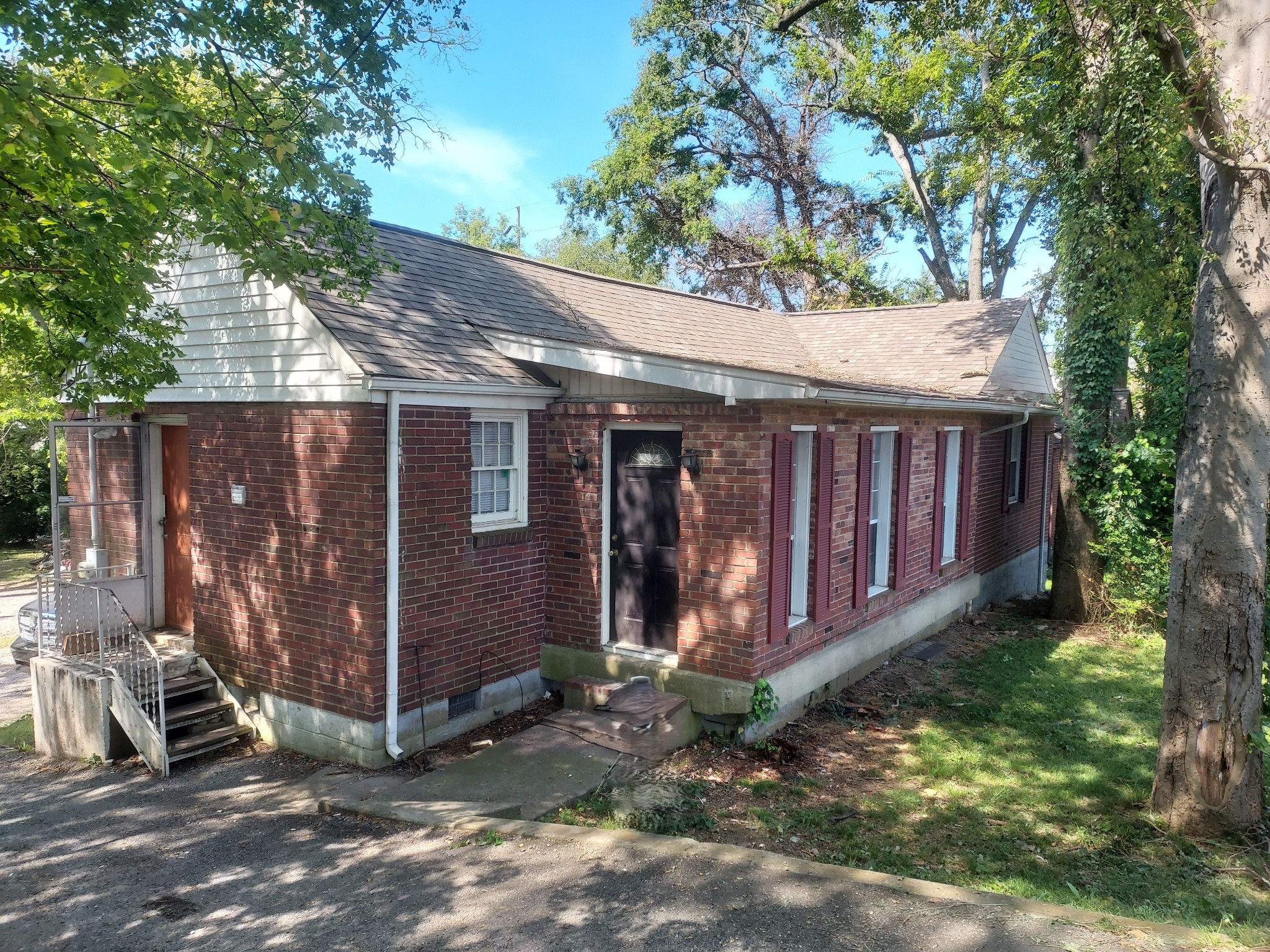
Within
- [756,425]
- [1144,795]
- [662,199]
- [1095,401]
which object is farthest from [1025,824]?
[662,199]

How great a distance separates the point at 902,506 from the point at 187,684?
8.18 m

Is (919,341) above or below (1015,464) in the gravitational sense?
above

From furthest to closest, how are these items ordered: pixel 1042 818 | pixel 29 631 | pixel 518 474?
pixel 29 631 < pixel 518 474 < pixel 1042 818

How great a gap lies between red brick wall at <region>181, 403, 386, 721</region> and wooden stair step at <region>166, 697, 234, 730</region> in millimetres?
262

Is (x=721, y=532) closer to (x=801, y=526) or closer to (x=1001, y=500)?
(x=801, y=526)

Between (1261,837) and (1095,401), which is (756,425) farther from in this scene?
(1095,401)

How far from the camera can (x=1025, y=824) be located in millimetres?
6215

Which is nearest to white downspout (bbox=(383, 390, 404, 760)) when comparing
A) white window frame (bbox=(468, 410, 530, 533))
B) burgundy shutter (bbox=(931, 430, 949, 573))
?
white window frame (bbox=(468, 410, 530, 533))

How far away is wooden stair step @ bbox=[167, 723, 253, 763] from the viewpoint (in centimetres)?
734

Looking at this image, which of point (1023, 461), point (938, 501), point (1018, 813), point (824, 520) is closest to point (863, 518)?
point (824, 520)

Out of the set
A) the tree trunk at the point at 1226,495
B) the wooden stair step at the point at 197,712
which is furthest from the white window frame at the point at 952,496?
the wooden stair step at the point at 197,712

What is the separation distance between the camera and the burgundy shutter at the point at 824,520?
27.5 feet

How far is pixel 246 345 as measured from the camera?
7.74 meters

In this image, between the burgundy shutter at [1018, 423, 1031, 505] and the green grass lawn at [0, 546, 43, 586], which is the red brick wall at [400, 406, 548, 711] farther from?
the green grass lawn at [0, 546, 43, 586]
